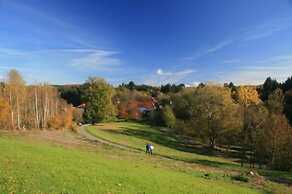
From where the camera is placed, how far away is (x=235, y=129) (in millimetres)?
68375

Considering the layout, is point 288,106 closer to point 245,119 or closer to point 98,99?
point 245,119

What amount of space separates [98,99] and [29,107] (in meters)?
19.2

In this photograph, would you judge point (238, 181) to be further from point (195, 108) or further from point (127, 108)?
point (127, 108)

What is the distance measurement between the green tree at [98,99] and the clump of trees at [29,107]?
6.67 metres

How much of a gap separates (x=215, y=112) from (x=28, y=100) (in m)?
48.2

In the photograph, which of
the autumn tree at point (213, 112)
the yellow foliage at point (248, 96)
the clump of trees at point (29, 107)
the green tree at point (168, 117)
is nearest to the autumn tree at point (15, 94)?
the clump of trees at point (29, 107)

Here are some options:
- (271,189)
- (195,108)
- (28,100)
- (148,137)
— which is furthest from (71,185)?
(28,100)

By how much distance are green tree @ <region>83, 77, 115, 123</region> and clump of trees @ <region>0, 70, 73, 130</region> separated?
21.9ft

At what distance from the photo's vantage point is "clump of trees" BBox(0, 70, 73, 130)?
83562 mm

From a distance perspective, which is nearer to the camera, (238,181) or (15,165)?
(15,165)

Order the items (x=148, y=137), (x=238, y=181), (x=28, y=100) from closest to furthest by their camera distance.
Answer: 1. (x=238, y=181)
2. (x=148, y=137)
3. (x=28, y=100)

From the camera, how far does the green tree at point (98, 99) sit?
102 metres

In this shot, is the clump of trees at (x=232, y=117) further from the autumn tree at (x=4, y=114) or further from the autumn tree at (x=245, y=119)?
the autumn tree at (x=4, y=114)

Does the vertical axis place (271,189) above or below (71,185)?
below
